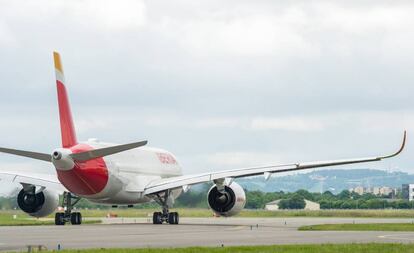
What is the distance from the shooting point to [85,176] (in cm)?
5869

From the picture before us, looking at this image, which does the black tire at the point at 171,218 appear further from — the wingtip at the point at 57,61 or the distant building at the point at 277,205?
the distant building at the point at 277,205

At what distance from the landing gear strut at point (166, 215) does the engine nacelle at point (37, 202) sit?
23.5 ft

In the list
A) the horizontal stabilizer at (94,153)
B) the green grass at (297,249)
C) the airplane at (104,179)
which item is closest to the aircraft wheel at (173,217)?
the airplane at (104,179)

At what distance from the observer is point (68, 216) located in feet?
210

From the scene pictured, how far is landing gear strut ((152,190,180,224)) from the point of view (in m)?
65.1

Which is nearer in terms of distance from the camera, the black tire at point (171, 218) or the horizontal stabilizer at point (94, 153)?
the horizontal stabilizer at point (94, 153)

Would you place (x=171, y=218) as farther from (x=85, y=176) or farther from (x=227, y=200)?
(x=85, y=176)

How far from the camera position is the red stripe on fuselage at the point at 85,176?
5772 centimetres

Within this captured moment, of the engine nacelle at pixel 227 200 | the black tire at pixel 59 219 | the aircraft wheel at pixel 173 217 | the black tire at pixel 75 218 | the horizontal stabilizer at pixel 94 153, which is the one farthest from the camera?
the aircraft wheel at pixel 173 217

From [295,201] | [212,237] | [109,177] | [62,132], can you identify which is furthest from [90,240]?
[295,201]

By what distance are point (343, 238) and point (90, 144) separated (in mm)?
22566

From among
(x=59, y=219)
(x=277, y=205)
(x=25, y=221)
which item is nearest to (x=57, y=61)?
(x=59, y=219)

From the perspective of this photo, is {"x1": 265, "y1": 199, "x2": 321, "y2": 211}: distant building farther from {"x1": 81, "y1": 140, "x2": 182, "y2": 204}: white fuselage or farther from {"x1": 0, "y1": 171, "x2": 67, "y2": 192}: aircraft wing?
{"x1": 0, "y1": 171, "x2": 67, "y2": 192}: aircraft wing

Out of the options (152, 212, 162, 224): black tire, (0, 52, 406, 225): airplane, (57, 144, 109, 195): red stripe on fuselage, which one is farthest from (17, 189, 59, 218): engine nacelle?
(152, 212, 162, 224): black tire
